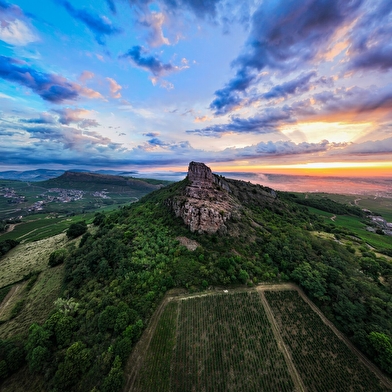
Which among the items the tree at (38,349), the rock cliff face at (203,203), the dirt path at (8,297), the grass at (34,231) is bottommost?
the grass at (34,231)

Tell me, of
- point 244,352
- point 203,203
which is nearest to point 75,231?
point 203,203

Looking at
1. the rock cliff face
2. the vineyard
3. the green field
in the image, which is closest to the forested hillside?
the vineyard

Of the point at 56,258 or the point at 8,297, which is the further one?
the point at 56,258

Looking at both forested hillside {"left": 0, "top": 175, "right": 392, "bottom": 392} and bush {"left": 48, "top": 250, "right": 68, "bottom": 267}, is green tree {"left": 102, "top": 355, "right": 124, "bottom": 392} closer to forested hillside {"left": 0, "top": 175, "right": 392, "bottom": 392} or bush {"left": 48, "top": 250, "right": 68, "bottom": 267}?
forested hillside {"left": 0, "top": 175, "right": 392, "bottom": 392}

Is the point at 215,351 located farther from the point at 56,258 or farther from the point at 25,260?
the point at 25,260

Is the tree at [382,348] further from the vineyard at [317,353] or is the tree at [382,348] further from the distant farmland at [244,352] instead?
the vineyard at [317,353]

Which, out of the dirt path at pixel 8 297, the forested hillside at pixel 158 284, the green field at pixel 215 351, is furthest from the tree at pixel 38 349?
the dirt path at pixel 8 297

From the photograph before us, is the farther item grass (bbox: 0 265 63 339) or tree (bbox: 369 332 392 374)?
grass (bbox: 0 265 63 339)
